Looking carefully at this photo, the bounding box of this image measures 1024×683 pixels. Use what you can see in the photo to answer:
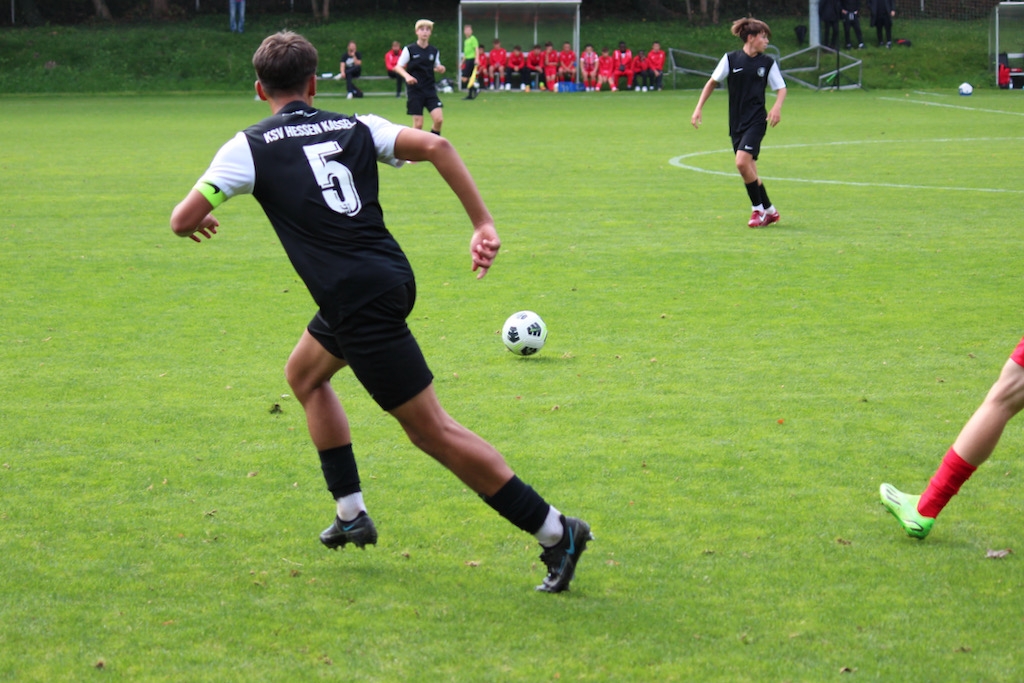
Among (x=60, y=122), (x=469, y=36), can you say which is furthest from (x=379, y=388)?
(x=469, y=36)

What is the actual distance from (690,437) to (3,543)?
127 inches

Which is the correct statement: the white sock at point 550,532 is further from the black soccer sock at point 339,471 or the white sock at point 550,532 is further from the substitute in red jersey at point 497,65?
the substitute in red jersey at point 497,65

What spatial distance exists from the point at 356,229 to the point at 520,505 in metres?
1.11

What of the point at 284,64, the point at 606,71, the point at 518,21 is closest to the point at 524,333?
the point at 284,64

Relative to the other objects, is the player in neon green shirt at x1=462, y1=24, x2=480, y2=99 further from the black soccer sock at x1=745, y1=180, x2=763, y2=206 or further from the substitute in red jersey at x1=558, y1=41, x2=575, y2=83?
the black soccer sock at x1=745, y1=180, x2=763, y2=206

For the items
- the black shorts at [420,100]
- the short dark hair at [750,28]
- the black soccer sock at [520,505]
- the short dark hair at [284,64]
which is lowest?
the black soccer sock at [520,505]

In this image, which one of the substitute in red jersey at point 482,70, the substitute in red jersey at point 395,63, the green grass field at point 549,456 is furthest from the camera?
the substitute in red jersey at point 482,70

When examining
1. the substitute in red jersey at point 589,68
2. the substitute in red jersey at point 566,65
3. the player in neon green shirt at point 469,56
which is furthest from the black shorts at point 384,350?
the substitute in red jersey at point 566,65

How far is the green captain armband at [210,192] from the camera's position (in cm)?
397

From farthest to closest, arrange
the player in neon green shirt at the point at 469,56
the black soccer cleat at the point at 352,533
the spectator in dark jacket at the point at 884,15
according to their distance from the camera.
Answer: the spectator in dark jacket at the point at 884,15, the player in neon green shirt at the point at 469,56, the black soccer cleat at the point at 352,533

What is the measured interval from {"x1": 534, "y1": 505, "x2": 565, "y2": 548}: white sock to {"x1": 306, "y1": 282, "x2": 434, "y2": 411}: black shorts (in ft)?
2.16

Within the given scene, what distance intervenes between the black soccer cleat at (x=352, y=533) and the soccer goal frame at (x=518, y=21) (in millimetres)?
39431

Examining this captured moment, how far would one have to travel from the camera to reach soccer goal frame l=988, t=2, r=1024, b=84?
1535 inches

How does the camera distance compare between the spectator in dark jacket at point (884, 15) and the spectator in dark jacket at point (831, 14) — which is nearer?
the spectator in dark jacket at point (831, 14)
